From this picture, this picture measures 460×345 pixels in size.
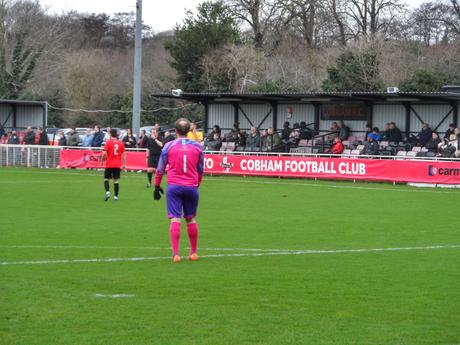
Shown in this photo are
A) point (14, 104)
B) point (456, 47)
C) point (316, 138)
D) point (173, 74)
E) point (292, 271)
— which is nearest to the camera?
point (292, 271)

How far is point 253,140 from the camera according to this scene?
39.0m

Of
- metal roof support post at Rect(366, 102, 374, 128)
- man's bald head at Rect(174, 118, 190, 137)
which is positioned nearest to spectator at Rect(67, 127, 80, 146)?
metal roof support post at Rect(366, 102, 374, 128)

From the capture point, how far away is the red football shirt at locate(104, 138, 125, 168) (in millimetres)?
23719

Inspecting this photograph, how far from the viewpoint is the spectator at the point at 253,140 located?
3881cm

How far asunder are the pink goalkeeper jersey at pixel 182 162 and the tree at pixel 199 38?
49837 millimetres

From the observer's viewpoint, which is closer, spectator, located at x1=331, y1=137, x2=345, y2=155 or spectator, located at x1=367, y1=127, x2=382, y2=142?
spectator, located at x1=331, y1=137, x2=345, y2=155

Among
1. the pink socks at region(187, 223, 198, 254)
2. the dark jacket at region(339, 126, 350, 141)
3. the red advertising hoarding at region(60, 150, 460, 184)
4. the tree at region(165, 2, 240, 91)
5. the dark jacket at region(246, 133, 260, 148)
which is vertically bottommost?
the pink socks at region(187, 223, 198, 254)

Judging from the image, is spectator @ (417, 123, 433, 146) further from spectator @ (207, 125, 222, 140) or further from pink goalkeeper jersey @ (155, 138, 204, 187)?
pink goalkeeper jersey @ (155, 138, 204, 187)

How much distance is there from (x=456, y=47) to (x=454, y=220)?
1586 inches

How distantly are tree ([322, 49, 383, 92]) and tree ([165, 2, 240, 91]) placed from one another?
10.9m

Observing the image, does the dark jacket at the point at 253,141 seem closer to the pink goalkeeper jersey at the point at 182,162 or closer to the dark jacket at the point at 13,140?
the dark jacket at the point at 13,140

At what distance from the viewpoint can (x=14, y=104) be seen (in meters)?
52.0

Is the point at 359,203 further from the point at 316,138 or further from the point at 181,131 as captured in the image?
the point at 316,138

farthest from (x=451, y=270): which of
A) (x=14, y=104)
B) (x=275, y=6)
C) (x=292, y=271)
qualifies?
(x=275, y=6)
